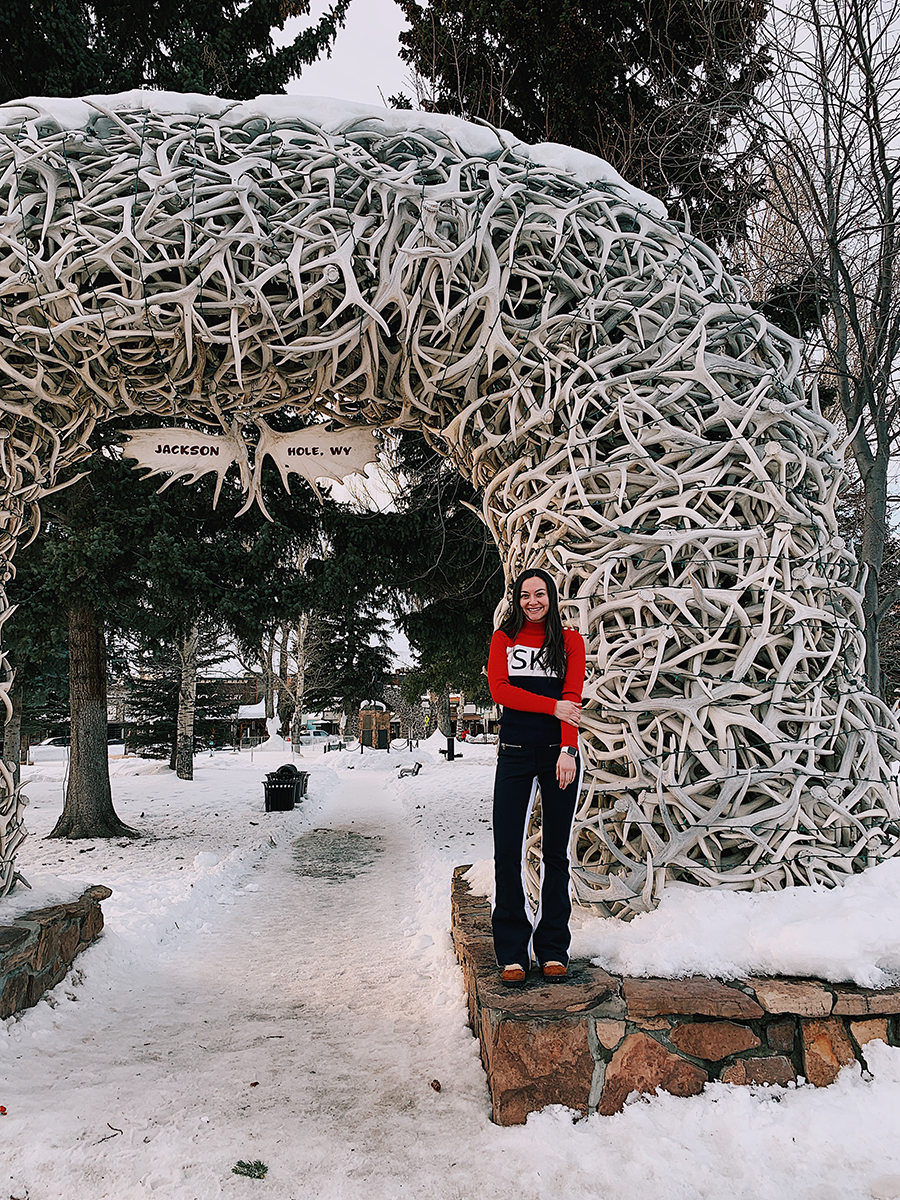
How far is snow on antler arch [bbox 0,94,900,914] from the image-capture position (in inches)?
117

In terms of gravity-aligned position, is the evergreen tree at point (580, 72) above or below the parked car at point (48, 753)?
above

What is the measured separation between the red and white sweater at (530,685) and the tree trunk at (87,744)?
813 centimetres

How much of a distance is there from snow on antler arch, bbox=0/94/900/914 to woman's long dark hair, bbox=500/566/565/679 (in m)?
0.23

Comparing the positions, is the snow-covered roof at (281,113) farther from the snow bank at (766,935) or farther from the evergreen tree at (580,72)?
the evergreen tree at (580,72)

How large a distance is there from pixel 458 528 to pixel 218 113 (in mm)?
5773

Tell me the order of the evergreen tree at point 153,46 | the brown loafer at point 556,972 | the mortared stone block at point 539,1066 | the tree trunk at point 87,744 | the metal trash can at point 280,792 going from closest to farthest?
1. the mortared stone block at point 539,1066
2. the brown loafer at point 556,972
3. the evergreen tree at point 153,46
4. the tree trunk at point 87,744
5. the metal trash can at point 280,792

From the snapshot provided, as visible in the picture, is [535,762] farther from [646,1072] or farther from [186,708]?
[186,708]

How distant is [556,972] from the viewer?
273 centimetres

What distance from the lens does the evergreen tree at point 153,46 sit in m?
8.45

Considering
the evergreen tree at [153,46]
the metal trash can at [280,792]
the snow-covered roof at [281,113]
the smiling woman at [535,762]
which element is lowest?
the metal trash can at [280,792]

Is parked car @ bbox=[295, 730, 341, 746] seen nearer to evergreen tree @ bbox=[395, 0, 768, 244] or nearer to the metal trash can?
the metal trash can

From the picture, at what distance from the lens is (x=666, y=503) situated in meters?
3.06

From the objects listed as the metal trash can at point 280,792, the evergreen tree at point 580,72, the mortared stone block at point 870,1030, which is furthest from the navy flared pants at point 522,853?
the metal trash can at point 280,792

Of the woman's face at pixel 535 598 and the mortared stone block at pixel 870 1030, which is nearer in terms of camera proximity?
the mortared stone block at pixel 870 1030
